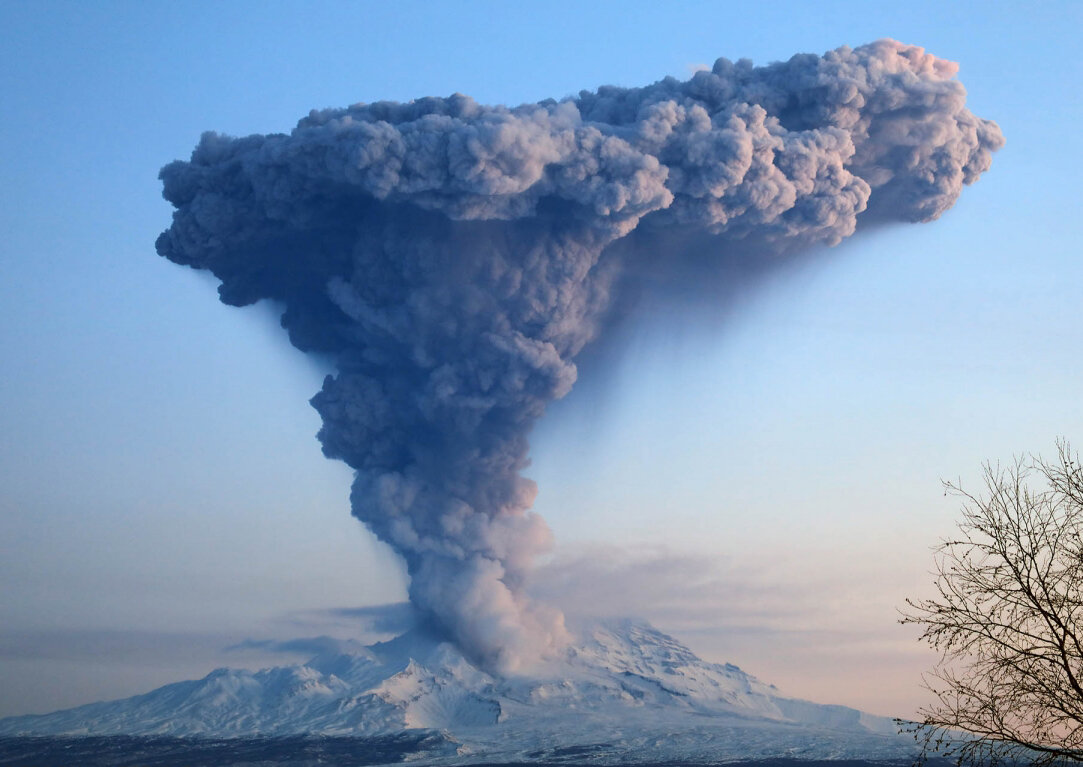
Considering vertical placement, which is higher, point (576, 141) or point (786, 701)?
point (576, 141)

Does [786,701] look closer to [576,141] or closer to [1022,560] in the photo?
[576,141]

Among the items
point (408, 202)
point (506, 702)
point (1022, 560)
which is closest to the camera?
point (1022, 560)

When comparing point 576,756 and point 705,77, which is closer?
point 705,77

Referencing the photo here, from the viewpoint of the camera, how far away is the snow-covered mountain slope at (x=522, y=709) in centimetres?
7256

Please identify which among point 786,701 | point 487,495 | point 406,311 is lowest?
point 786,701

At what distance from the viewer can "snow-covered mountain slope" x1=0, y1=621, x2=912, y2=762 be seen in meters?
72.6

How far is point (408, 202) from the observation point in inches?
2399

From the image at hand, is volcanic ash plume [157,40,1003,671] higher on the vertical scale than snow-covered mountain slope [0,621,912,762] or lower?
higher

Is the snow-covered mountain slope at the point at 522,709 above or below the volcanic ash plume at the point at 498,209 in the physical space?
below

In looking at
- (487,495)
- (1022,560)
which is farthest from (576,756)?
(1022,560)

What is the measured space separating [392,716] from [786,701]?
35.6 meters

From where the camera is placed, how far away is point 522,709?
3019 inches

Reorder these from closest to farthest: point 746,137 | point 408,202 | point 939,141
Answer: point 746,137 < point 408,202 < point 939,141

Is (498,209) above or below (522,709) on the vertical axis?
above
